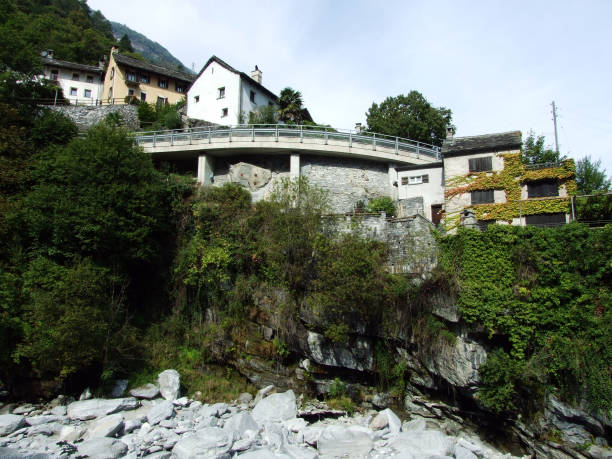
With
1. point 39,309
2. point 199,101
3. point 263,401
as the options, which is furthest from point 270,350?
point 199,101

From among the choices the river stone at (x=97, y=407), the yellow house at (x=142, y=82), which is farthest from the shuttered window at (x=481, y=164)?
the yellow house at (x=142, y=82)

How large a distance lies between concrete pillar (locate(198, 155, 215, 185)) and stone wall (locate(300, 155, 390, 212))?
5.50 metres

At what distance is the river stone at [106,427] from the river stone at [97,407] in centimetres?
57

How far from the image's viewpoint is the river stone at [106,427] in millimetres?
11883

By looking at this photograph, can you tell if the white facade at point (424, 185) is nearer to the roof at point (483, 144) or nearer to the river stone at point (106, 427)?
the roof at point (483, 144)

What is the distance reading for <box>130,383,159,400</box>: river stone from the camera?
14.3 m

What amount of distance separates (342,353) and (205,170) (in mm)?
13481

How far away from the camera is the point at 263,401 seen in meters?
14.0

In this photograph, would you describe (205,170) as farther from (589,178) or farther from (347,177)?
(589,178)

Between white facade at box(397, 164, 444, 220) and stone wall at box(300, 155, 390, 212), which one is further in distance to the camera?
stone wall at box(300, 155, 390, 212)

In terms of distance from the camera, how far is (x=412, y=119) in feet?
101

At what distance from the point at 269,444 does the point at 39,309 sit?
30.5ft

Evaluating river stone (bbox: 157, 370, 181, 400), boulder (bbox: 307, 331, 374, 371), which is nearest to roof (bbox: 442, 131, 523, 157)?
boulder (bbox: 307, 331, 374, 371)

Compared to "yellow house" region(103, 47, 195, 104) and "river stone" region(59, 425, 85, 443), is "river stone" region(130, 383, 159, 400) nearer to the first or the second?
"river stone" region(59, 425, 85, 443)
